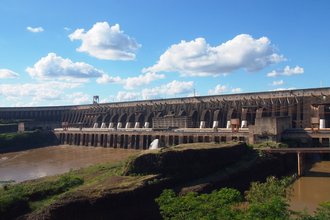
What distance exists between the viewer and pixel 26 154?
74.1m

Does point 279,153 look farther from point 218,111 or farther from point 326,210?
point 218,111

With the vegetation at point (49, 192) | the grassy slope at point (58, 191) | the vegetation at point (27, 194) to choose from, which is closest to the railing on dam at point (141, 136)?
the grassy slope at point (58, 191)

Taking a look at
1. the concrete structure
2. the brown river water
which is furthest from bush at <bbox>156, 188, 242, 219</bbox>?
the concrete structure

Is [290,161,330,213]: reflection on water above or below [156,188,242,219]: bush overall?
below

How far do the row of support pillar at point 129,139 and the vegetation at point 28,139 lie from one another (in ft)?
9.53

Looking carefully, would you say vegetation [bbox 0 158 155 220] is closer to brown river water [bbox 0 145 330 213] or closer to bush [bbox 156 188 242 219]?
bush [bbox 156 188 242 219]

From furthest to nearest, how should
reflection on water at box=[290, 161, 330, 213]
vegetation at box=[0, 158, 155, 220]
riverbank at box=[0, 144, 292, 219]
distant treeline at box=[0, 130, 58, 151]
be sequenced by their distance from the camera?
distant treeline at box=[0, 130, 58, 151], reflection on water at box=[290, 161, 330, 213], vegetation at box=[0, 158, 155, 220], riverbank at box=[0, 144, 292, 219]

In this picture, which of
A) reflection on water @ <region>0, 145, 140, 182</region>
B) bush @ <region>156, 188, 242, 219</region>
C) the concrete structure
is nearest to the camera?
bush @ <region>156, 188, 242, 219</region>

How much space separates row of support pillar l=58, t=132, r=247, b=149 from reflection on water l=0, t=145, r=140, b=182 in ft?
8.95

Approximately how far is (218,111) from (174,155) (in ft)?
149

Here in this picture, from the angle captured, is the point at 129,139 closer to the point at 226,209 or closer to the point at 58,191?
the point at 58,191

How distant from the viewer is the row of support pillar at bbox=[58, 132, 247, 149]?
6034 centimetres

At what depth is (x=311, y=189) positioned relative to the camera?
110ft

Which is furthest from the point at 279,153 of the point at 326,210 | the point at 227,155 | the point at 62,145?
the point at 62,145
